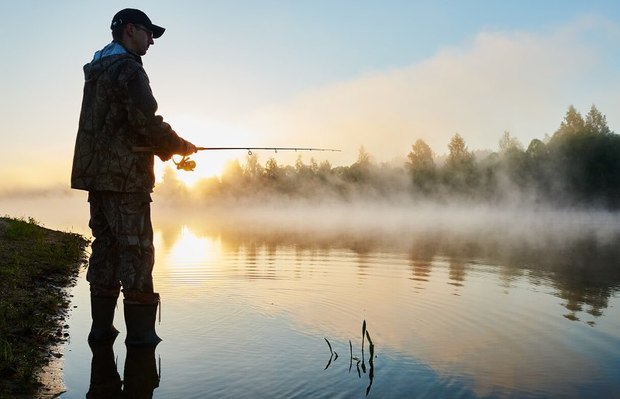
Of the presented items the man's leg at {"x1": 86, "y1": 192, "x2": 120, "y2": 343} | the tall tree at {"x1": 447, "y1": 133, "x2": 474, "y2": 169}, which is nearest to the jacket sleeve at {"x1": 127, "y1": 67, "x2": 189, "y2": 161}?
the man's leg at {"x1": 86, "y1": 192, "x2": 120, "y2": 343}

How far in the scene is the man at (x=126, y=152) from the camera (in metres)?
5.98

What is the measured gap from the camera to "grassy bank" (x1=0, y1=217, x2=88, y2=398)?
15.6ft

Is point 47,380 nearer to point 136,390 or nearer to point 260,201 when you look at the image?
point 136,390

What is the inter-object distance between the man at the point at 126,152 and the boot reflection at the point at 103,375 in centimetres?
31

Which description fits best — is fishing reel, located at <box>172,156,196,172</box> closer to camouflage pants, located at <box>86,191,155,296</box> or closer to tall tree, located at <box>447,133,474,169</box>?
camouflage pants, located at <box>86,191,155,296</box>

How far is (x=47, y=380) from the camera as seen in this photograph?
15.8 ft

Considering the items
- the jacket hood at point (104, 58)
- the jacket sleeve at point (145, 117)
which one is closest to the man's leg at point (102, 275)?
the jacket sleeve at point (145, 117)

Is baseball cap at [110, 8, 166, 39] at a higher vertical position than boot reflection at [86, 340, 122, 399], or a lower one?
higher

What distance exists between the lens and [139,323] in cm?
602

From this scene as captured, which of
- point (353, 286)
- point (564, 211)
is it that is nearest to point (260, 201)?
point (564, 211)

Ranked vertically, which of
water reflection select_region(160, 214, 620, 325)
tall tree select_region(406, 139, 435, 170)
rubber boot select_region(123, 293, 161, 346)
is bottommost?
water reflection select_region(160, 214, 620, 325)

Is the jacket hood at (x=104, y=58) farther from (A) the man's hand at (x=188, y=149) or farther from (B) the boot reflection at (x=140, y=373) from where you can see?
(B) the boot reflection at (x=140, y=373)

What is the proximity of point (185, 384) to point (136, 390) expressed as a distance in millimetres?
416

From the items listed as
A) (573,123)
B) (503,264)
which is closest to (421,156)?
(573,123)
